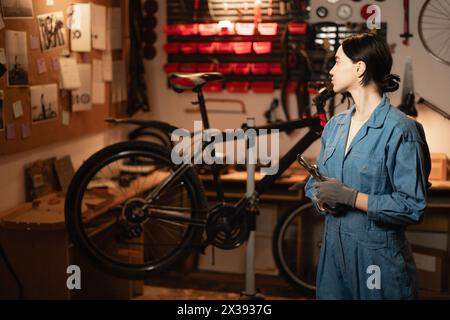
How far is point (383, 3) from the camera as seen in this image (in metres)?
4.27

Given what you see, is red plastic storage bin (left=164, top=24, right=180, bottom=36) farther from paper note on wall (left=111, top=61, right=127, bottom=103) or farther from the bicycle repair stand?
the bicycle repair stand

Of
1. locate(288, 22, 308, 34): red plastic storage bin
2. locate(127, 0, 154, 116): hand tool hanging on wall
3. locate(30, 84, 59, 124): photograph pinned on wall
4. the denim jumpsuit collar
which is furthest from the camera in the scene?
locate(127, 0, 154, 116): hand tool hanging on wall

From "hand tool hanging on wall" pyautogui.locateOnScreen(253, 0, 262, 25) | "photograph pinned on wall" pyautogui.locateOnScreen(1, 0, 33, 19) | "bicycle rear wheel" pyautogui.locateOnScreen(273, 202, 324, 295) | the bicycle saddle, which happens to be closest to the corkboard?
"photograph pinned on wall" pyautogui.locateOnScreen(1, 0, 33, 19)

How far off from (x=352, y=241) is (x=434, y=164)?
219cm

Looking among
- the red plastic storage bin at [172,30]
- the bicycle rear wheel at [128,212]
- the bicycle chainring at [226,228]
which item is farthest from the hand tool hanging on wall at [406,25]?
the bicycle rear wheel at [128,212]

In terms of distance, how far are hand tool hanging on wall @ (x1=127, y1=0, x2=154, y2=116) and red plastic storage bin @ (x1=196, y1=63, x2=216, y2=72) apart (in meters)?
0.45

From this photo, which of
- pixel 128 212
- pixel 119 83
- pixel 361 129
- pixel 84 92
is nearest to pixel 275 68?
pixel 119 83

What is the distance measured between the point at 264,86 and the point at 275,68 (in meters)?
0.16

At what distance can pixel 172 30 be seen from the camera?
470cm

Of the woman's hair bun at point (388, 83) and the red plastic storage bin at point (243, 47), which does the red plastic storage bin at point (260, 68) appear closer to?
the red plastic storage bin at point (243, 47)

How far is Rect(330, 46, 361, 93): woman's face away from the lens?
2.24m

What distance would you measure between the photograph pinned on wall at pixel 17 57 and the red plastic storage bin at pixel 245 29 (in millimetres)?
1614

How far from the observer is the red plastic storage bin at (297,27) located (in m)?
4.36

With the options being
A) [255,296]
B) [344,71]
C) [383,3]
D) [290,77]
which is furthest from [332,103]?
[344,71]
